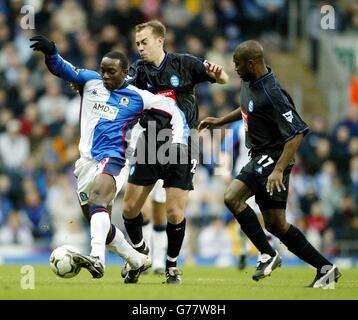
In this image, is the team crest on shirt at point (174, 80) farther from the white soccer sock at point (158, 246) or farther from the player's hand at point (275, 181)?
the white soccer sock at point (158, 246)

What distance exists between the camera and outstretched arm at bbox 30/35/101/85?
984 cm

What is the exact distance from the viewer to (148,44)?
423 inches

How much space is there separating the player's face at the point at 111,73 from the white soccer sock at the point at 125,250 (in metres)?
1.40

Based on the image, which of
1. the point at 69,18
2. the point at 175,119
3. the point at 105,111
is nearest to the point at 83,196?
the point at 105,111

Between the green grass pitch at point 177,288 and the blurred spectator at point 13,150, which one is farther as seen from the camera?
the blurred spectator at point 13,150

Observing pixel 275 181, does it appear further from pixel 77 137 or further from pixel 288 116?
pixel 77 137

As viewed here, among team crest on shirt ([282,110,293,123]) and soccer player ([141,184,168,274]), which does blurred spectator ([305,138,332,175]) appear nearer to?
soccer player ([141,184,168,274])

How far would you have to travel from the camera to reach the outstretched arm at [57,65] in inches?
388

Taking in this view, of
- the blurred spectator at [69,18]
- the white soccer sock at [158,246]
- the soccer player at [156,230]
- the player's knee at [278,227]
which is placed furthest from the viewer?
the blurred spectator at [69,18]

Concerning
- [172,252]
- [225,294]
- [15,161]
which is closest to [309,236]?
[15,161]

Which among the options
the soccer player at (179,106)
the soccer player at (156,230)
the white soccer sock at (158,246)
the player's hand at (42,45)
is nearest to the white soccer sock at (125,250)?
the soccer player at (179,106)

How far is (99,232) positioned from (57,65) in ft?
5.53

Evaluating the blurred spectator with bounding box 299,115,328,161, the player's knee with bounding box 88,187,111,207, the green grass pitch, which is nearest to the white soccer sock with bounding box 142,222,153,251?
the green grass pitch

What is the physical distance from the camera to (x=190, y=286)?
10023 millimetres
